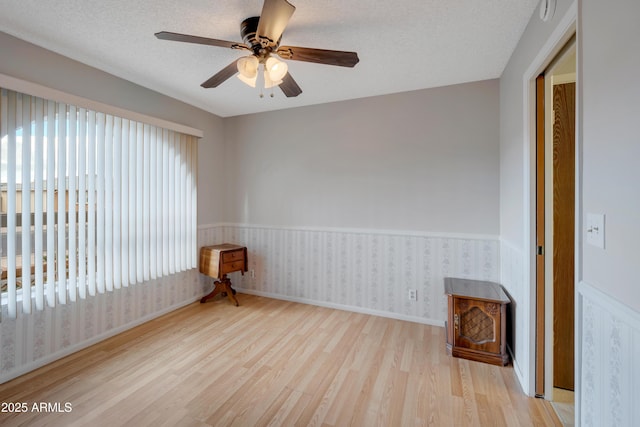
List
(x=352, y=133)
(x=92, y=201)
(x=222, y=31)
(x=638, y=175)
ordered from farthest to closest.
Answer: (x=352, y=133) < (x=92, y=201) < (x=222, y=31) < (x=638, y=175)

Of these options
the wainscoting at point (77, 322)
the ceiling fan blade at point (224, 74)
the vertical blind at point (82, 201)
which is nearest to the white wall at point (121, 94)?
the vertical blind at point (82, 201)

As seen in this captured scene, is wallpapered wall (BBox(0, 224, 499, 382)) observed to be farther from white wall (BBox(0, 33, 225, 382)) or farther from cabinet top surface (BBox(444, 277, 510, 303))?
cabinet top surface (BBox(444, 277, 510, 303))

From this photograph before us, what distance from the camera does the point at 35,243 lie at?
1996mm

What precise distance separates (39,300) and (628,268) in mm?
3391

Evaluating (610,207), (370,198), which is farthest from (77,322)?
(610,207)

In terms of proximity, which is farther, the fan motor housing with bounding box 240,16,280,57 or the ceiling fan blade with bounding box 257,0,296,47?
the fan motor housing with bounding box 240,16,280,57

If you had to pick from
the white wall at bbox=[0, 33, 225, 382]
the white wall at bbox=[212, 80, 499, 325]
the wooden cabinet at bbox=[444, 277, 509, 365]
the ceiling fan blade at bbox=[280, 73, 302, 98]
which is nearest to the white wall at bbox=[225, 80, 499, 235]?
the white wall at bbox=[212, 80, 499, 325]

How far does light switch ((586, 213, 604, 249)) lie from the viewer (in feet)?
3.11

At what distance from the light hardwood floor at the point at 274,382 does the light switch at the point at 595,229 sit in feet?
4.07

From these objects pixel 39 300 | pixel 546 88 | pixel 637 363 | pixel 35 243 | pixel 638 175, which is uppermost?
pixel 546 88

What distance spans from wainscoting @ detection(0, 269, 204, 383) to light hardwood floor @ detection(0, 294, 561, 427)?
101 mm

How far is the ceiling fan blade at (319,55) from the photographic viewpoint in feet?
5.30

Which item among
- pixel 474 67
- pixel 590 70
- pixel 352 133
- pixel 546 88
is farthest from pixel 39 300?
pixel 474 67

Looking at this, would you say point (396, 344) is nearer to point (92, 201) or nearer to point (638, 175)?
point (638, 175)
